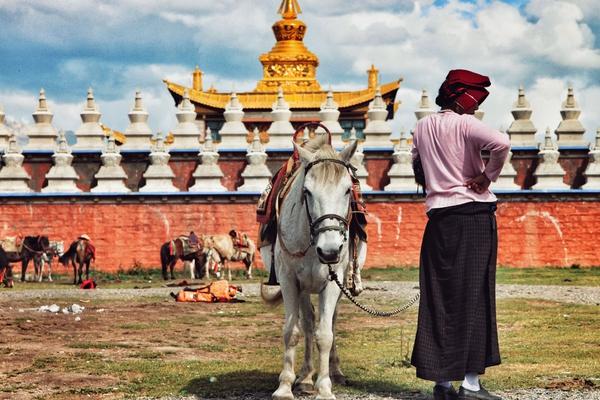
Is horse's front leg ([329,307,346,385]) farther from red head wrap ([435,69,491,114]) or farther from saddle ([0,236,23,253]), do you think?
saddle ([0,236,23,253])

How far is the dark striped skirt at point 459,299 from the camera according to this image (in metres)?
8.31

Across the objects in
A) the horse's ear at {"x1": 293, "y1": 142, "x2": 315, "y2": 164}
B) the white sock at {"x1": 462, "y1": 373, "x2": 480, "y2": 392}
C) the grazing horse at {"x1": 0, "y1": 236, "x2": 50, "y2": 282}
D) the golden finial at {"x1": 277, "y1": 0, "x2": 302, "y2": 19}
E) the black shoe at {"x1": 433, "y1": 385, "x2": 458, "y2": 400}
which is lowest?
the black shoe at {"x1": 433, "y1": 385, "x2": 458, "y2": 400}

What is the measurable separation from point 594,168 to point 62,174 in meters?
15.0

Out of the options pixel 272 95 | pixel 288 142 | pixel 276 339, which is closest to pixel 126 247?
pixel 288 142

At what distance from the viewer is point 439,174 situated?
8.47 meters

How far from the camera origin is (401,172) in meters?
31.6

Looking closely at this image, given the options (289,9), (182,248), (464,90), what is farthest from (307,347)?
(289,9)

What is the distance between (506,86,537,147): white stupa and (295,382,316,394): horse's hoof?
23.7 meters

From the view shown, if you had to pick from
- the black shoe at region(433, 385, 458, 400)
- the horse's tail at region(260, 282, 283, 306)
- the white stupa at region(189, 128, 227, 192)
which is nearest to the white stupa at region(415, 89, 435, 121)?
the white stupa at region(189, 128, 227, 192)

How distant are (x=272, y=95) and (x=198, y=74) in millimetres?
4811

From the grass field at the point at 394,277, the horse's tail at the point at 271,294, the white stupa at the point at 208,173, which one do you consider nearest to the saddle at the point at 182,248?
the grass field at the point at 394,277

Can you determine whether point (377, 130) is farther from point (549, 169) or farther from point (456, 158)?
point (456, 158)

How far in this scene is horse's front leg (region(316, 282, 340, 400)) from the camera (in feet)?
29.1

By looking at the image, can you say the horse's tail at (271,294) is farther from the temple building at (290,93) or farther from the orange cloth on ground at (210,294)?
the temple building at (290,93)
